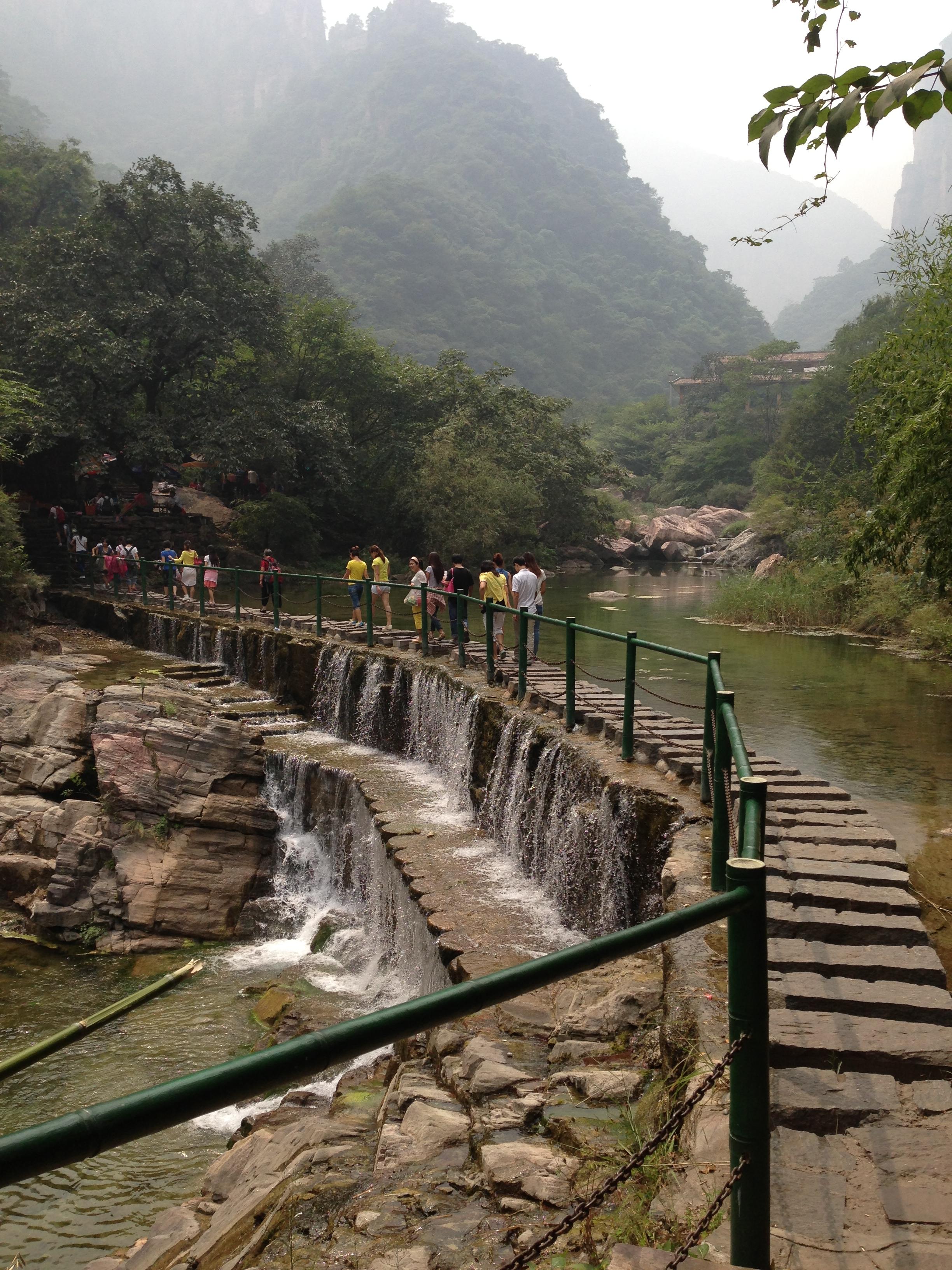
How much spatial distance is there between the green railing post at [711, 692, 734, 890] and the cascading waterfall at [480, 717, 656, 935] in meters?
1.57

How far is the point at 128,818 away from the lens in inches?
444

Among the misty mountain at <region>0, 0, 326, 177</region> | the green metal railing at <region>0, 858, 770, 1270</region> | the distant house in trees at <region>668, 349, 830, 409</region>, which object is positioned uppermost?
the misty mountain at <region>0, 0, 326, 177</region>

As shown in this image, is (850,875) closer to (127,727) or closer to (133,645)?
(127,727)

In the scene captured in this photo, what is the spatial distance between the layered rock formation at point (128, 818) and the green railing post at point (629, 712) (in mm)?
4900

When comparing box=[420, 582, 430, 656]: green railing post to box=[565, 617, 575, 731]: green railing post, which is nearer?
box=[565, 617, 575, 731]: green railing post

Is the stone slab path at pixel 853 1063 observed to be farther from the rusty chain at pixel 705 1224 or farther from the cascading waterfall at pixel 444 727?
the cascading waterfall at pixel 444 727

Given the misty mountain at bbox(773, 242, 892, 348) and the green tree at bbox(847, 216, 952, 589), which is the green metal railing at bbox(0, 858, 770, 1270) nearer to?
the green tree at bbox(847, 216, 952, 589)

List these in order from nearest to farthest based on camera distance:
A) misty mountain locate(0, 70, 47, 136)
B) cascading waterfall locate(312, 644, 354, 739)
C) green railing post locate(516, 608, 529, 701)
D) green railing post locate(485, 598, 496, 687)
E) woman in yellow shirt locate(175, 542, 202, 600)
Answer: green railing post locate(516, 608, 529, 701)
green railing post locate(485, 598, 496, 687)
cascading waterfall locate(312, 644, 354, 739)
woman in yellow shirt locate(175, 542, 202, 600)
misty mountain locate(0, 70, 47, 136)

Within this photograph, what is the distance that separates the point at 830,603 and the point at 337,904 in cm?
1568

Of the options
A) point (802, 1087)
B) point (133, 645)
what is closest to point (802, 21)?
point (802, 1087)

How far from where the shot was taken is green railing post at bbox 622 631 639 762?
767cm

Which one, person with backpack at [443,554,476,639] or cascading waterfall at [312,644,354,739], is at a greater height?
person with backpack at [443,554,476,639]

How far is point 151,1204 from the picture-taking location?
5.83 metres

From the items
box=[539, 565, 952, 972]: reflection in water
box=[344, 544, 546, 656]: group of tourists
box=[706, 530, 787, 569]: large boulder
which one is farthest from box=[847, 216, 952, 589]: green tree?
box=[706, 530, 787, 569]: large boulder
